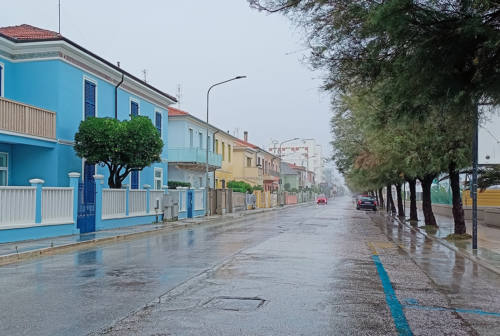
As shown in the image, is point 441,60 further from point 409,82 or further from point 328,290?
point 328,290

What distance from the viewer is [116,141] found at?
867 inches

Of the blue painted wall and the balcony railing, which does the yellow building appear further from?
the balcony railing

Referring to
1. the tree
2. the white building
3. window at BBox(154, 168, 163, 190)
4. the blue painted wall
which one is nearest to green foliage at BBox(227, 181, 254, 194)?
window at BBox(154, 168, 163, 190)

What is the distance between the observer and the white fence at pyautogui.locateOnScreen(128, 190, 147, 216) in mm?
25078

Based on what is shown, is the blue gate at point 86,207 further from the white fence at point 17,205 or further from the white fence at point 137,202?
the white fence at point 137,202

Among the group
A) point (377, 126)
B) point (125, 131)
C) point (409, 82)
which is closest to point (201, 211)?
point (125, 131)

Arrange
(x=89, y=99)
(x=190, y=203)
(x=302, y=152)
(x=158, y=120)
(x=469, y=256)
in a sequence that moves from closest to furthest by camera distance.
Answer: (x=469, y=256)
(x=89, y=99)
(x=158, y=120)
(x=190, y=203)
(x=302, y=152)

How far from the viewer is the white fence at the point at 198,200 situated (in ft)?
115

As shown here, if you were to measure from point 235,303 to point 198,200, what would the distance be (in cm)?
2888

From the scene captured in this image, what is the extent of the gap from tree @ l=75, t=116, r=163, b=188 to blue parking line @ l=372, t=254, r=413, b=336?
46.7ft

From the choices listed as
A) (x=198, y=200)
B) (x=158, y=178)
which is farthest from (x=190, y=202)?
(x=158, y=178)

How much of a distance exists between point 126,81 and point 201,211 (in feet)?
39.1

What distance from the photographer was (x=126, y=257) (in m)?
13.3

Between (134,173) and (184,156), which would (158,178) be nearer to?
(134,173)
